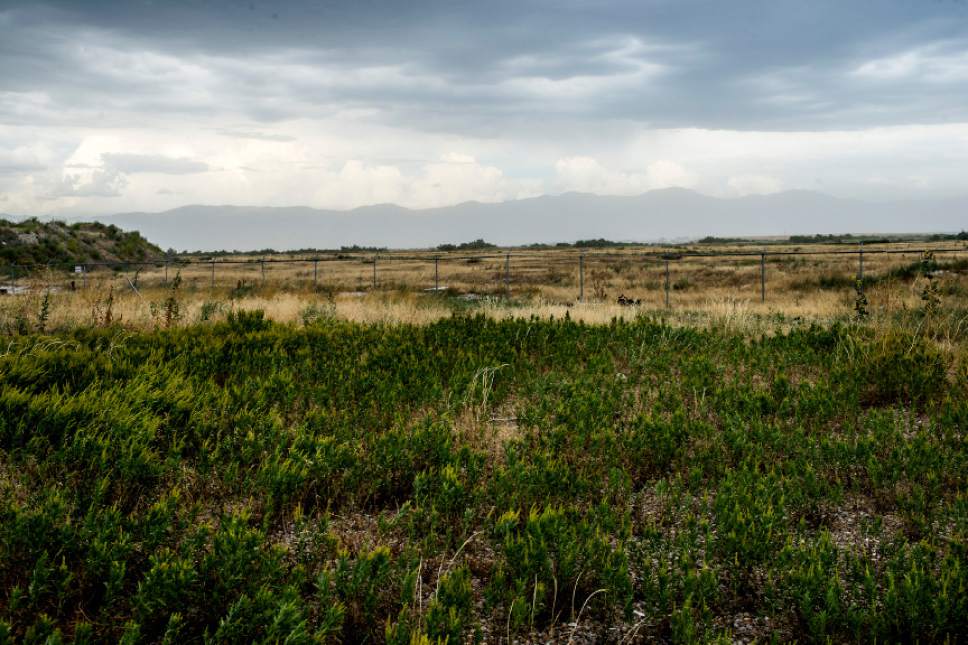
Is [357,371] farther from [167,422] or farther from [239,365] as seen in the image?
[167,422]

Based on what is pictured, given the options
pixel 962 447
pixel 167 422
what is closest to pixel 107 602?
pixel 167 422

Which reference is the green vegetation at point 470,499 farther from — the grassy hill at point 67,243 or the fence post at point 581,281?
the grassy hill at point 67,243

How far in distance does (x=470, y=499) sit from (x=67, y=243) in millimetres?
57025

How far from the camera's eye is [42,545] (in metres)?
3.90

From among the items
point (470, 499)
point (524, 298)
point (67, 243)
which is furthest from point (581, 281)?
point (67, 243)

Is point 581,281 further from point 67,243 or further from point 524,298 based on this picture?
point 67,243

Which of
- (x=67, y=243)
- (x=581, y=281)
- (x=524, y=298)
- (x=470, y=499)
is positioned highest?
(x=67, y=243)

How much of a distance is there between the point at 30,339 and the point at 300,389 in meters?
4.54

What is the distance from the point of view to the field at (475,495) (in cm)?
368

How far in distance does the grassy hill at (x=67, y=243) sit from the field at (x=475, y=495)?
131 ft

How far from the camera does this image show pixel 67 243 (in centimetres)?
5144

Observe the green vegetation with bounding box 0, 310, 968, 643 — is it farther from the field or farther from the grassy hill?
the grassy hill

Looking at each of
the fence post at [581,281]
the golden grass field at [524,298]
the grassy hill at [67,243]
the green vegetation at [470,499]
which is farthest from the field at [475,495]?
the grassy hill at [67,243]

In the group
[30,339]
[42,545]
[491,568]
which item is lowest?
[491,568]
